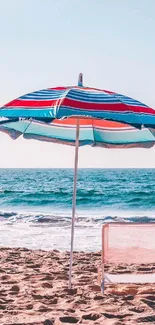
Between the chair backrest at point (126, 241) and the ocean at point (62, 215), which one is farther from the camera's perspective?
the ocean at point (62, 215)

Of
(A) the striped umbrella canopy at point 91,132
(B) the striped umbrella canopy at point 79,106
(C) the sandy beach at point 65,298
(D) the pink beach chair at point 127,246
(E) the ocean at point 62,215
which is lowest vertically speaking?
(E) the ocean at point 62,215

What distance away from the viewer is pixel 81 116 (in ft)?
15.4

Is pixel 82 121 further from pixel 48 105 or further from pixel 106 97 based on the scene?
pixel 48 105

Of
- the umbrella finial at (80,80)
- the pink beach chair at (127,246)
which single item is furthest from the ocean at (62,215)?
the umbrella finial at (80,80)

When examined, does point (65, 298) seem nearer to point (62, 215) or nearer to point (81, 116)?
point (81, 116)

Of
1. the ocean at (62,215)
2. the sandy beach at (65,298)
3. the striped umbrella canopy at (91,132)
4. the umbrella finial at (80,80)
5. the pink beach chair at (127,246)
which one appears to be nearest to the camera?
the sandy beach at (65,298)

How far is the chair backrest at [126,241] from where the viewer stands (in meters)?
5.23

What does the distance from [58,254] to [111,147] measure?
3708mm

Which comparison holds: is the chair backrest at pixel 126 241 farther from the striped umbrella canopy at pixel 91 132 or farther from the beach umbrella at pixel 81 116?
the striped umbrella canopy at pixel 91 132

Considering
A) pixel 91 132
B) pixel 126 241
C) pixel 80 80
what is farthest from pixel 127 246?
pixel 80 80

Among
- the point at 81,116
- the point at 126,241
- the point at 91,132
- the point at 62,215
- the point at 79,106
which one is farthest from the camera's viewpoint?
the point at 62,215

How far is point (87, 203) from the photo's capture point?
2967 cm

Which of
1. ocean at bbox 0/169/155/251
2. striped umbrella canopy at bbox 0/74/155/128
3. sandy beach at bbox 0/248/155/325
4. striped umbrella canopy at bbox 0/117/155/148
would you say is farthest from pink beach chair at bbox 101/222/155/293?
ocean at bbox 0/169/155/251

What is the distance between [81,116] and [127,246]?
1577mm
